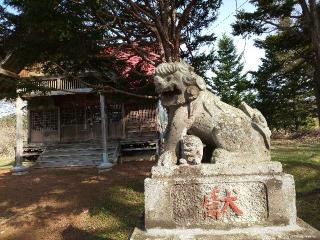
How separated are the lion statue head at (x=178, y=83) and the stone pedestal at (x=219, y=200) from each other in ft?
2.12

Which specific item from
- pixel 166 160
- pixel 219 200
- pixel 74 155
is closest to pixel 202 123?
pixel 166 160

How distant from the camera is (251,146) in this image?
3.45 meters

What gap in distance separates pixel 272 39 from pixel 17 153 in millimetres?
11517

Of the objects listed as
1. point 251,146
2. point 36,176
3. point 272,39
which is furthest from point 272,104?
point 251,146

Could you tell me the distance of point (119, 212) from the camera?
9.30 metres

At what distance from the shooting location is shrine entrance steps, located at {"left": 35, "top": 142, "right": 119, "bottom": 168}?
53.4ft

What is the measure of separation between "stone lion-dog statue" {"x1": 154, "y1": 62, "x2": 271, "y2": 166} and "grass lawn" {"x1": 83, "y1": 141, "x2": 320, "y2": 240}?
4.18 meters

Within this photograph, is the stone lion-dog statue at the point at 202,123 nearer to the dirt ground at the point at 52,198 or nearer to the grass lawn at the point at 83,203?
the grass lawn at the point at 83,203

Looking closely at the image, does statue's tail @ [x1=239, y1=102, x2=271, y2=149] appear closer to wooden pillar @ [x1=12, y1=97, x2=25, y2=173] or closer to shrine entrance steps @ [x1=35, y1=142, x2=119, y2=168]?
shrine entrance steps @ [x1=35, y1=142, x2=119, y2=168]

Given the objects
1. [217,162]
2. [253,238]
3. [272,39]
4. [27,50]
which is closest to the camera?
[253,238]

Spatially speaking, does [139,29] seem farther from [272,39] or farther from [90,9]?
[272,39]

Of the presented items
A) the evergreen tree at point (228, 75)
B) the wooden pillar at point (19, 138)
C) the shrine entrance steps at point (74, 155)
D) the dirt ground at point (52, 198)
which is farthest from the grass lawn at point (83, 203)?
the evergreen tree at point (228, 75)

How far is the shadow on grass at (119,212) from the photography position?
Answer: 8.10 meters

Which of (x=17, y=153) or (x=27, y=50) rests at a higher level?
(x=27, y=50)
